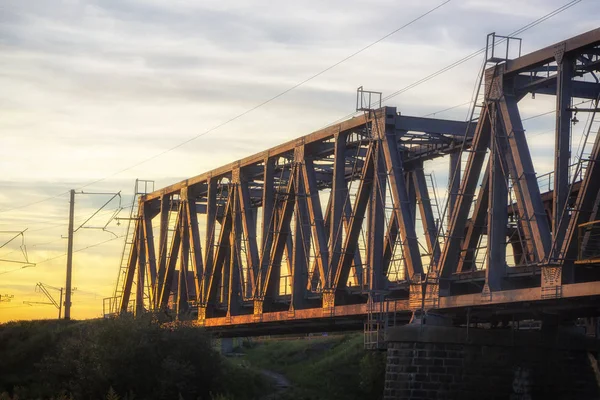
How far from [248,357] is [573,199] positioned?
33.0 meters

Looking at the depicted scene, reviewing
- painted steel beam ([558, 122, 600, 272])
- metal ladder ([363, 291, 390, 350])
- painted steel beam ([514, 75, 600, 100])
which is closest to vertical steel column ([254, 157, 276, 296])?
metal ladder ([363, 291, 390, 350])

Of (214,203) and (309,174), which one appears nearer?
(309,174)

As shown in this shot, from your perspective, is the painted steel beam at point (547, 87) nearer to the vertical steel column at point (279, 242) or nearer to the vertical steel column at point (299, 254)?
the vertical steel column at point (279, 242)

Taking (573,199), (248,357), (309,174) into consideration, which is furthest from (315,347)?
(573,199)

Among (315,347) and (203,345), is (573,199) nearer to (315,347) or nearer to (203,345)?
(203,345)

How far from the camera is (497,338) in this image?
1577 inches

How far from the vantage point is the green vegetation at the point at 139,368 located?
50.3 metres

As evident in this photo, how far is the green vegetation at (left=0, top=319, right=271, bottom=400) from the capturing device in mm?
50281

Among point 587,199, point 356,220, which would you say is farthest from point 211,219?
point 587,199

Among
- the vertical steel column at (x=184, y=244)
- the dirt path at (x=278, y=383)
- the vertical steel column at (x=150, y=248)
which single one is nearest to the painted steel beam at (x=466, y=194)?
the dirt path at (x=278, y=383)

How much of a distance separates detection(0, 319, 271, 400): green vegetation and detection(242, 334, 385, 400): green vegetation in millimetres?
3255

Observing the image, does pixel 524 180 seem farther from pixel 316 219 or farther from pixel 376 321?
pixel 316 219

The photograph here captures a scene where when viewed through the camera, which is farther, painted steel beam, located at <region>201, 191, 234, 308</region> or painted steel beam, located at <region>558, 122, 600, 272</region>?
painted steel beam, located at <region>201, 191, 234, 308</region>

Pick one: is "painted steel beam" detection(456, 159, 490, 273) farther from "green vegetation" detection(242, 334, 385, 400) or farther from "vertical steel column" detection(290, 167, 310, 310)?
"vertical steel column" detection(290, 167, 310, 310)
